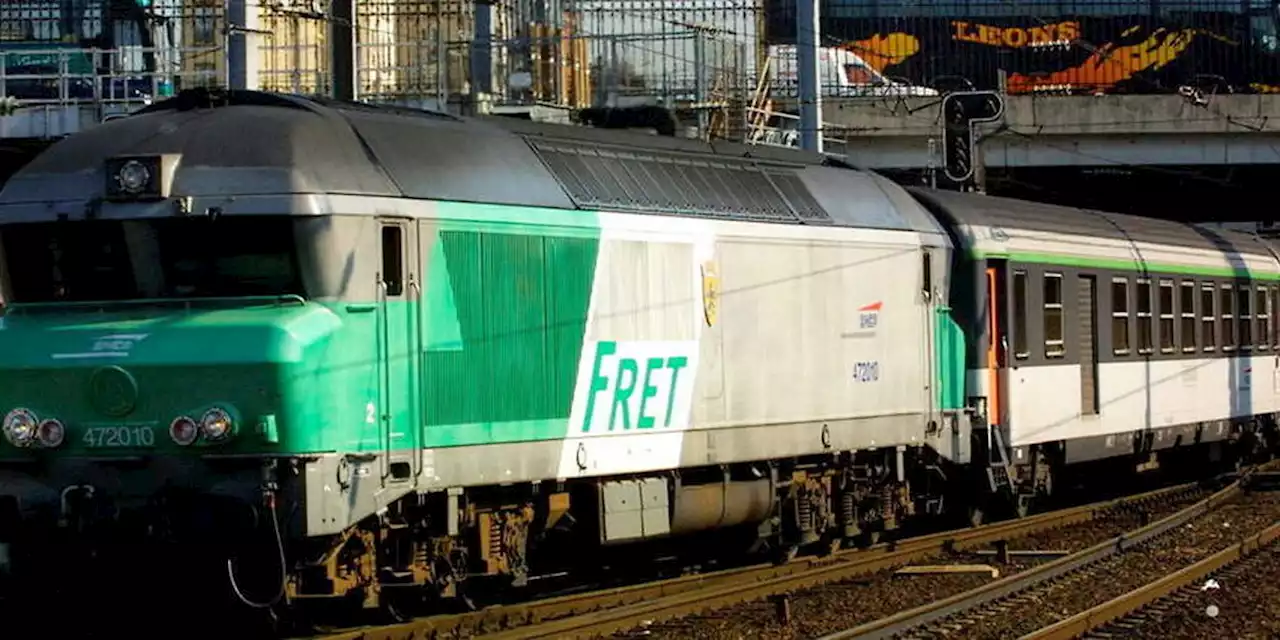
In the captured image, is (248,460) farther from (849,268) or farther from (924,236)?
(924,236)

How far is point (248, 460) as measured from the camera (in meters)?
11.8

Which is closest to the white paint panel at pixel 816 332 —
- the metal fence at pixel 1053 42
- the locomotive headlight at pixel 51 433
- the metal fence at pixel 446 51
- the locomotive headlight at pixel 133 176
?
the locomotive headlight at pixel 133 176

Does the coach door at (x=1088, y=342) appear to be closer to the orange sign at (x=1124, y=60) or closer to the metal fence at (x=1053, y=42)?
the metal fence at (x=1053, y=42)

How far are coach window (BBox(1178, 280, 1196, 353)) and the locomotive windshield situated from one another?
1586 centimetres

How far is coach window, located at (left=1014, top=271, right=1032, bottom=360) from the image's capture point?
2094cm

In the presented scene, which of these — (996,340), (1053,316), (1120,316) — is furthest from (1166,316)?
(996,340)

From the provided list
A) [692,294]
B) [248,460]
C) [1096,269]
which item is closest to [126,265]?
[248,460]

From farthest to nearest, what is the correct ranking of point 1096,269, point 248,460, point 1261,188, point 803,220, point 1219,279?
point 1261,188, point 1219,279, point 1096,269, point 803,220, point 248,460

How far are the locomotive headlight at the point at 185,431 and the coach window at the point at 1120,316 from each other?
45.5 feet

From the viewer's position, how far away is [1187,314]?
2580 cm

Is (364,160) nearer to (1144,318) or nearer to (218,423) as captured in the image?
(218,423)

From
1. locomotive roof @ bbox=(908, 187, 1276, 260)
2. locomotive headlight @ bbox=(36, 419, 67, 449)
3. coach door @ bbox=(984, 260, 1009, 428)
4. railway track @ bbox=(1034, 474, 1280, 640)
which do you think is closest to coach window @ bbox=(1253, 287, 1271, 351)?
locomotive roof @ bbox=(908, 187, 1276, 260)

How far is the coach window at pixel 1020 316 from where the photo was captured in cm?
2094

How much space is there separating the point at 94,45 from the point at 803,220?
2013 cm
